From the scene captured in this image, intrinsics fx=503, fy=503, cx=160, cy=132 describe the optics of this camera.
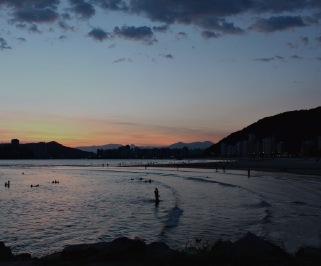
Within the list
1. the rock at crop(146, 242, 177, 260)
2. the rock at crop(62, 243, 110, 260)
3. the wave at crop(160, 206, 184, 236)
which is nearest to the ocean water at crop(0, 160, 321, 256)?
the wave at crop(160, 206, 184, 236)

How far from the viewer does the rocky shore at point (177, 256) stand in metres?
15.1

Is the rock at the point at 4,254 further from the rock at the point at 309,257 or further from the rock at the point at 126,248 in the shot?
the rock at the point at 309,257

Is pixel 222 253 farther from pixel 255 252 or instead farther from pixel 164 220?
pixel 164 220

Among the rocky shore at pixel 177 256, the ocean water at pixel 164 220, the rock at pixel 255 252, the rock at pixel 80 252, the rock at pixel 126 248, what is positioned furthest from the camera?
the ocean water at pixel 164 220

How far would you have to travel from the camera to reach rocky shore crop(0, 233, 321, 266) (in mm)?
15148

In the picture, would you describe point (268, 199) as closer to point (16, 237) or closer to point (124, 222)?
point (124, 222)

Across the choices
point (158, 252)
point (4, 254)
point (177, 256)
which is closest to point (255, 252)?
point (177, 256)

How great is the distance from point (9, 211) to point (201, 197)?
2267 centimetres

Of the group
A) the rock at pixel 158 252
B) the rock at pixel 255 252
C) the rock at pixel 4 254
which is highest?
the rock at pixel 255 252

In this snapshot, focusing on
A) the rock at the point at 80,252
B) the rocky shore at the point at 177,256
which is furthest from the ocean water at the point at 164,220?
the rocky shore at the point at 177,256

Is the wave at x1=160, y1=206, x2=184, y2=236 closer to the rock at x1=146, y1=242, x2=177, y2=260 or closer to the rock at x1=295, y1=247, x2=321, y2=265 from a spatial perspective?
the rock at x1=146, y1=242, x2=177, y2=260

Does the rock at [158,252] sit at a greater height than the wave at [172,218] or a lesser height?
greater

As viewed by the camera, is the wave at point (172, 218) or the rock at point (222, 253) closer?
the rock at point (222, 253)

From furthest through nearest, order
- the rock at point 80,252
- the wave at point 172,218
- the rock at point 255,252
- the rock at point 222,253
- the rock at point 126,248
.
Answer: the wave at point 172,218
the rock at point 126,248
the rock at point 80,252
the rock at point 255,252
the rock at point 222,253
